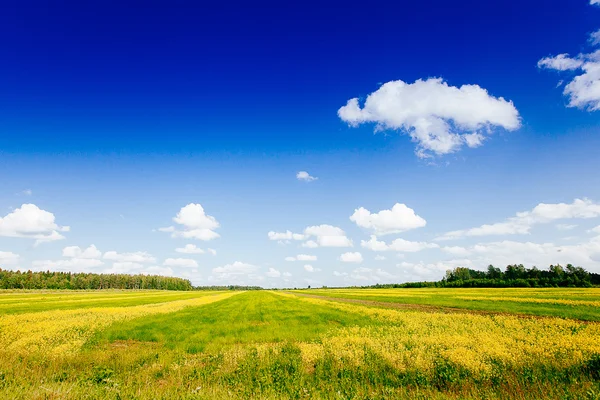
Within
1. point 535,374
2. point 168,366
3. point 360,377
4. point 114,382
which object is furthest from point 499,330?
point 114,382

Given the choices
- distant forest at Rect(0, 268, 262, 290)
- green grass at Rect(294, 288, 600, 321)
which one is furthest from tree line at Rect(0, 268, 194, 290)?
green grass at Rect(294, 288, 600, 321)

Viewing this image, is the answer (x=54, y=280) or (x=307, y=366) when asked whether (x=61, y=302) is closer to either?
(x=307, y=366)

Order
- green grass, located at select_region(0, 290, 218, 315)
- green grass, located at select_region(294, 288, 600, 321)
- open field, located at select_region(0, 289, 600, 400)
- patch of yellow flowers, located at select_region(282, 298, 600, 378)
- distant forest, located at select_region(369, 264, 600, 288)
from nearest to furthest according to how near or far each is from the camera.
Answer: open field, located at select_region(0, 289, 600, 400)
patch of yellow flowers, located at select_region(282, 298, 600, 378)
green grass, located at select_region(294, 288, 600, 321)
green grass, located at select_region(0, 290, 218, 315)
distant forest, located at select_region(369, 264, 600, 288)

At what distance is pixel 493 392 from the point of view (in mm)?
8602

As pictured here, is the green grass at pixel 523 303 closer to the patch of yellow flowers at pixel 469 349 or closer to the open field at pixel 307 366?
the patch of yellow flowers at pixel 469 349

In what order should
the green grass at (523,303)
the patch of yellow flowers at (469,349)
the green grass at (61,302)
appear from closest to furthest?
the patch of yellow flowers at (469,349), the green grass at (523,303), the green grass at (61,302)

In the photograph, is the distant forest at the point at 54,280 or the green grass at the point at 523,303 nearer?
the green grass at the point at 523,303

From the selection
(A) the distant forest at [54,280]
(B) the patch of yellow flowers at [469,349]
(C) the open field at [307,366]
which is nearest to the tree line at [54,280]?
(A) the distant forest at [54,280]

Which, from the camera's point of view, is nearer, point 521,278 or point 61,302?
point 61,302

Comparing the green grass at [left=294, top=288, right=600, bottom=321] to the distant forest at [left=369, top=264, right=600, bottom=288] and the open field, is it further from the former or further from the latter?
the distant forest at [left=369, top=264, right=600, bottom=288]

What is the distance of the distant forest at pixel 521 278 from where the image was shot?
319 feet

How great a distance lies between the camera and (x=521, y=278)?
125812mm

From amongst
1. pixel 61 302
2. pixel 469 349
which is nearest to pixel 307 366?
pixel 469 349

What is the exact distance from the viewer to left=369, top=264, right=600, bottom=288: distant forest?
97125 millimetres
